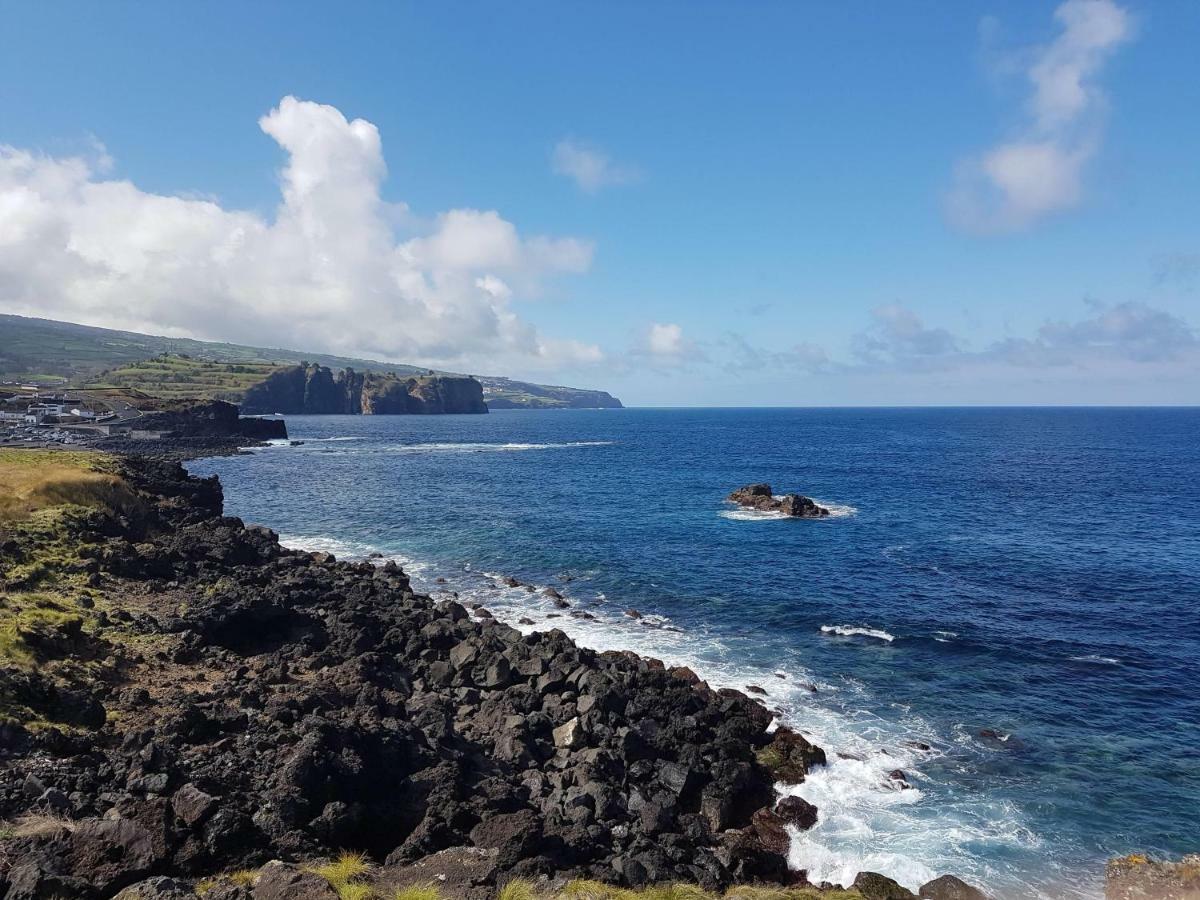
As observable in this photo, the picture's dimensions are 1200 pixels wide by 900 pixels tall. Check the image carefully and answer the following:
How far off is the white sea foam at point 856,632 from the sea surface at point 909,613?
0.16m

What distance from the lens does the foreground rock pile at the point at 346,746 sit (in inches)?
656

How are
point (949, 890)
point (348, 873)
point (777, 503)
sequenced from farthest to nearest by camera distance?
point (777, 503) < point (949, 890) < point (348, 873)

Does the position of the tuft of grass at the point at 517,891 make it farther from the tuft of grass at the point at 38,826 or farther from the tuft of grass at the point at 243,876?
the tuft of grass at the point at 38,826

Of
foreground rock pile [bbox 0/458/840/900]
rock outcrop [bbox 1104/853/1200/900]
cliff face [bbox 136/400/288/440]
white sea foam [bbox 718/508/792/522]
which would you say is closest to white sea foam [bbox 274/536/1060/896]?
rock outcrop [bbox 1104/853/1200/900]

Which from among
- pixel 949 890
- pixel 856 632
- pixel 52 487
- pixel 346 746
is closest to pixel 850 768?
pixel 949 890

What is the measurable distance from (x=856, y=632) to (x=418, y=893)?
33.6 meters

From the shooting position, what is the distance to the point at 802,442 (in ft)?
625

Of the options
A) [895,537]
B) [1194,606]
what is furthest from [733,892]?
[895,537]

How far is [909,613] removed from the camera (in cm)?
4450

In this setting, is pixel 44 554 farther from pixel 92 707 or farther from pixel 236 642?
pixel 92 707

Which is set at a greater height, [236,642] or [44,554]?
[44,554]

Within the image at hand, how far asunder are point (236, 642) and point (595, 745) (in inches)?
782

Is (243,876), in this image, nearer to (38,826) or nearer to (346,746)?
(38,826)

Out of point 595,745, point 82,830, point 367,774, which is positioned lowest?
point 595,745
